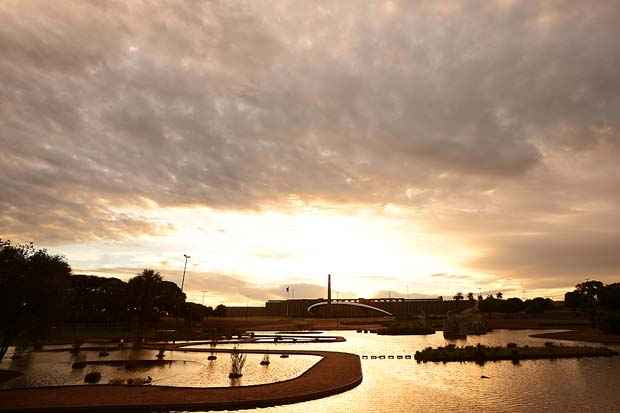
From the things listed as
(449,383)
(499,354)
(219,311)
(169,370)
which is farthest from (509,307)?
(169,370)

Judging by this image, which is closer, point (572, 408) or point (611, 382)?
point (572, 408)

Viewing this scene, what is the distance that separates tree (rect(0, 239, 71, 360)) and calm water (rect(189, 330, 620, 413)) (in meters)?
23.5

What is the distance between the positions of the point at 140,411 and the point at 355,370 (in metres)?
16.9

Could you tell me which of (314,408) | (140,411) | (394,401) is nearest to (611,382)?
(394,401)

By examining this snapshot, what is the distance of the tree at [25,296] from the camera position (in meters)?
31.8

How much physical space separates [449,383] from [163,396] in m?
18.9

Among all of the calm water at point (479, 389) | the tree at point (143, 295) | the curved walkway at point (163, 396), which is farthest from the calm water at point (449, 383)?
the tree at point (143, 295)

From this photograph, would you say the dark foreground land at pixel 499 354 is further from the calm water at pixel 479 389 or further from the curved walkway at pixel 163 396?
the curved walkway at pixel 163 396

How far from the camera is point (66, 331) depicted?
86.6 m

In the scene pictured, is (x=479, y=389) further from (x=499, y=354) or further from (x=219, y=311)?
(x=219, y=311)

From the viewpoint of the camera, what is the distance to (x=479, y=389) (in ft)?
86.0

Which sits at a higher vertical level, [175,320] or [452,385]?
[175,320]

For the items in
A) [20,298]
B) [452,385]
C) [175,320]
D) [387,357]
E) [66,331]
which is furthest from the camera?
[175,320]

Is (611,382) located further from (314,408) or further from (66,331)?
(66,331)
